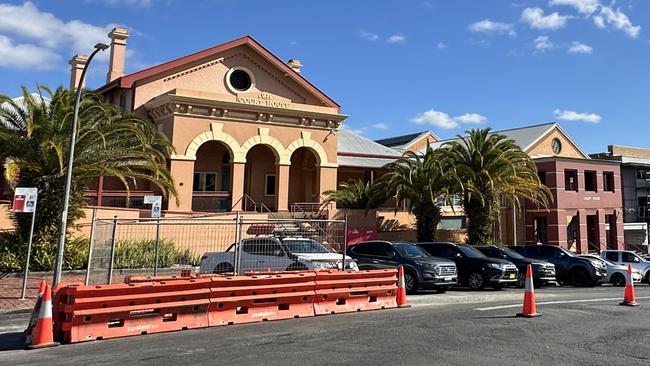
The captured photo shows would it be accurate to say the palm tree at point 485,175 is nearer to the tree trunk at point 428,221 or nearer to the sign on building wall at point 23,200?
the tree trunk at point 428,221

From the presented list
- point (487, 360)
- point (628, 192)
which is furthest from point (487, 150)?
point (628, 192)

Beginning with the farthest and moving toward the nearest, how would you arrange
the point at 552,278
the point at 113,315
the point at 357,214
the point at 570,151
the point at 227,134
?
the point at 570,151 < the point at 357,214 < the point at 227,134 < the point at 552,278 < the point at 113,315

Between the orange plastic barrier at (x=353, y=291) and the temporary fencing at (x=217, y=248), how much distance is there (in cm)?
111

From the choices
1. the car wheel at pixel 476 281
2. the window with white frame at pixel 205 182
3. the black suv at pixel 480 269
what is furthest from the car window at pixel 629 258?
the window with white frame at pixel 205 182

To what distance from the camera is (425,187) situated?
2753 centimetres

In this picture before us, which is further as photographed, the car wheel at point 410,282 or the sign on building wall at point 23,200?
the car wheel at point 410,282

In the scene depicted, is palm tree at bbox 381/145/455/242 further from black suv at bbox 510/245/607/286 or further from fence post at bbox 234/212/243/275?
fence post at bbox 234/212/243/275

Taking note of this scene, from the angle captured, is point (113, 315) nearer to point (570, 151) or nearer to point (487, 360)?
point (487, 360)

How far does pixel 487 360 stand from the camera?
7.14m

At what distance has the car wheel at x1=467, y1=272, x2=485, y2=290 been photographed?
1848 centimetres

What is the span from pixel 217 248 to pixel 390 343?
318 inches

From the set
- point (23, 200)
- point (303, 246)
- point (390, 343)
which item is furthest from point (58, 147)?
point (390, 343)

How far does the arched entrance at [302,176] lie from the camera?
32.7m

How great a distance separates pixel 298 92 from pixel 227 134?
19.3ft
